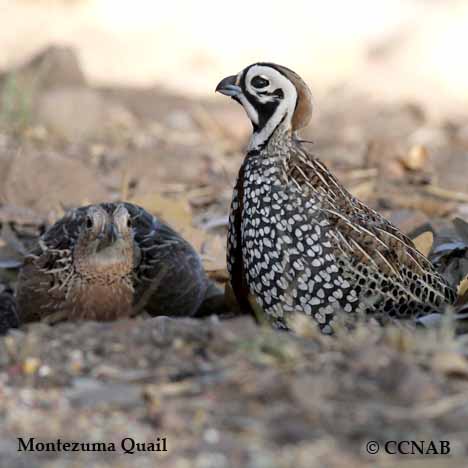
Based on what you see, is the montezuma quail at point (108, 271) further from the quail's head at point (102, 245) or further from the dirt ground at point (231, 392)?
the dirt ground at point (231, 392)

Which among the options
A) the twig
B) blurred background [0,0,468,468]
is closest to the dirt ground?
blurred background [0,0,468,468]

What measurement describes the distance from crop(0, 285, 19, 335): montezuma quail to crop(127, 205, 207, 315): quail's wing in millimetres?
857

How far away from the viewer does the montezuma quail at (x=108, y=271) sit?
5.27 metres

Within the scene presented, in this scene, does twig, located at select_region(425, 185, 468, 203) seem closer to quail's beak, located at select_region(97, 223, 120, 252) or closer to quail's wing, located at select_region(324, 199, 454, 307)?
quail's wing, located at select_region(324, 199, 454, 307)

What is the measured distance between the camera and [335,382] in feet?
10.9

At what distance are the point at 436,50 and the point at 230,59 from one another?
76.5 inches

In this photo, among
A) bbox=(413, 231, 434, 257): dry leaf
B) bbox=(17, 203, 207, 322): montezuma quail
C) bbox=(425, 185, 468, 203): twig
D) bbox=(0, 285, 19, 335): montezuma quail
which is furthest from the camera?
bbox=(425, 185, 468, 203): twig

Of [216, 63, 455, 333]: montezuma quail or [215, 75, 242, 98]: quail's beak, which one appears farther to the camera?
[215, 75, 242, 98]: quail's beak

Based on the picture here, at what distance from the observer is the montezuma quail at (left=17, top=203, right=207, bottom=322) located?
17.3 feet

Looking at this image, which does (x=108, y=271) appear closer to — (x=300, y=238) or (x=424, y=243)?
(x=300, y=238)

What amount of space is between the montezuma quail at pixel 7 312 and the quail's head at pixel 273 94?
1897mm

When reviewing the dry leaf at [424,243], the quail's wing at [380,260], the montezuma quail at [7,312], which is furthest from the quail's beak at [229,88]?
the montezuma quail at [7,312]

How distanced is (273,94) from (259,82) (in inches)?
3.3

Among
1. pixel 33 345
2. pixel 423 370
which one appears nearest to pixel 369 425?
pixel 423 370
